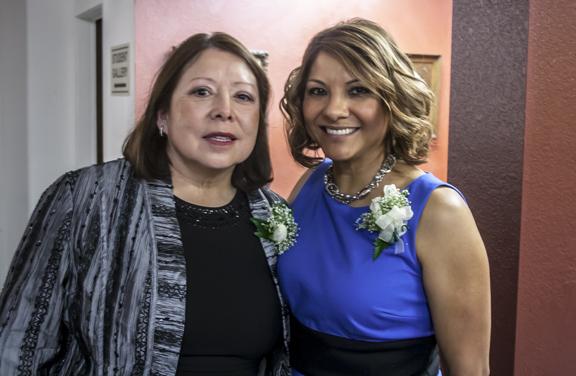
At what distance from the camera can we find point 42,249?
1.52 m

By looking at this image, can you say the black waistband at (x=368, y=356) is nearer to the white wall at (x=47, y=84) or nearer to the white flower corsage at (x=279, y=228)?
the white flower corsage at (x=279, y=228)

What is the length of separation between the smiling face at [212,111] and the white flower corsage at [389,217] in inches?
16.0

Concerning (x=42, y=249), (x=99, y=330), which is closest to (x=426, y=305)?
(x=99, y=330)

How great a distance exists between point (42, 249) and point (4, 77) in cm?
440

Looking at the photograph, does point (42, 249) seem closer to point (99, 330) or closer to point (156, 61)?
point (99, 330)

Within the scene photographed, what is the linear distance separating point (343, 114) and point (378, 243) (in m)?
0.34

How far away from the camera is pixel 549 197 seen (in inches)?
63.8

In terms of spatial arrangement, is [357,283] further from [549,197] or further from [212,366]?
[549,197]

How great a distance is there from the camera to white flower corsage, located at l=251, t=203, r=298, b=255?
5.62ft

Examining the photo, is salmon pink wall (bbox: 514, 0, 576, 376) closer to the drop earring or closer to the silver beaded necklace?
the silver beaded necklace

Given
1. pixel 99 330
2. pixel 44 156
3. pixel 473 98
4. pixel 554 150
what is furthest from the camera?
pixel 44 156

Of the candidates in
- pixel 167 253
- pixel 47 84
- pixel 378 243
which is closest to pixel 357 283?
pixel 378 243

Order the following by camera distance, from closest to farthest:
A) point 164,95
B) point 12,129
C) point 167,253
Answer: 1. point 167,253
2. point 164,95
3. point 12,129

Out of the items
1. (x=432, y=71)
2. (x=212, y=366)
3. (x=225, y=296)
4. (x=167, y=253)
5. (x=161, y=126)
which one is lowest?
(x=212, y=366)
